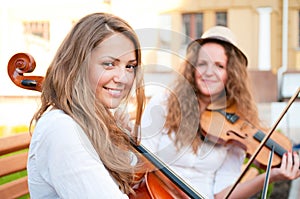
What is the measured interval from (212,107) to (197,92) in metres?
0.11

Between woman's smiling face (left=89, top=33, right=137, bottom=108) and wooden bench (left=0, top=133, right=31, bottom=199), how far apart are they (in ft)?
1.62

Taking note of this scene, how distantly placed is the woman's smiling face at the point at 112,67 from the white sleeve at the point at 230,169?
3.45 feet

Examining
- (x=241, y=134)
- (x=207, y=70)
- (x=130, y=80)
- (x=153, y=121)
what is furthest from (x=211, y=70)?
(x=130, y=80)

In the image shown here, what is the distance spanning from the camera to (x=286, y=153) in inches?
89.3

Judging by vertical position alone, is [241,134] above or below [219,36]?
below

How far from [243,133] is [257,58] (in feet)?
24.4

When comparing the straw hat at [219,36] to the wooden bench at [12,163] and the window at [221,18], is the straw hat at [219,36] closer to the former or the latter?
the wooden bench at [12,163]

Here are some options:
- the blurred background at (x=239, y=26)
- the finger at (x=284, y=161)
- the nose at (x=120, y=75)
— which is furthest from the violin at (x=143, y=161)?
the blurred background at (x=239, y=26)

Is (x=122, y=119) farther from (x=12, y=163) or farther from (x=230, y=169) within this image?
(x=230, y=169)

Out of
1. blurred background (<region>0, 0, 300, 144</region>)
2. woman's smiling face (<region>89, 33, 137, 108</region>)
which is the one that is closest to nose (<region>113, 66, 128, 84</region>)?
woman's smiling face (<region>89, 33, 137, 108</region>)

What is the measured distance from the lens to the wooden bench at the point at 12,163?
1.83m

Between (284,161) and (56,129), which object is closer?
(56,129)

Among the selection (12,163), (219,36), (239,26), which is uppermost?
(239,26)

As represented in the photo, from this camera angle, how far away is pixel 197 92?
240cm
